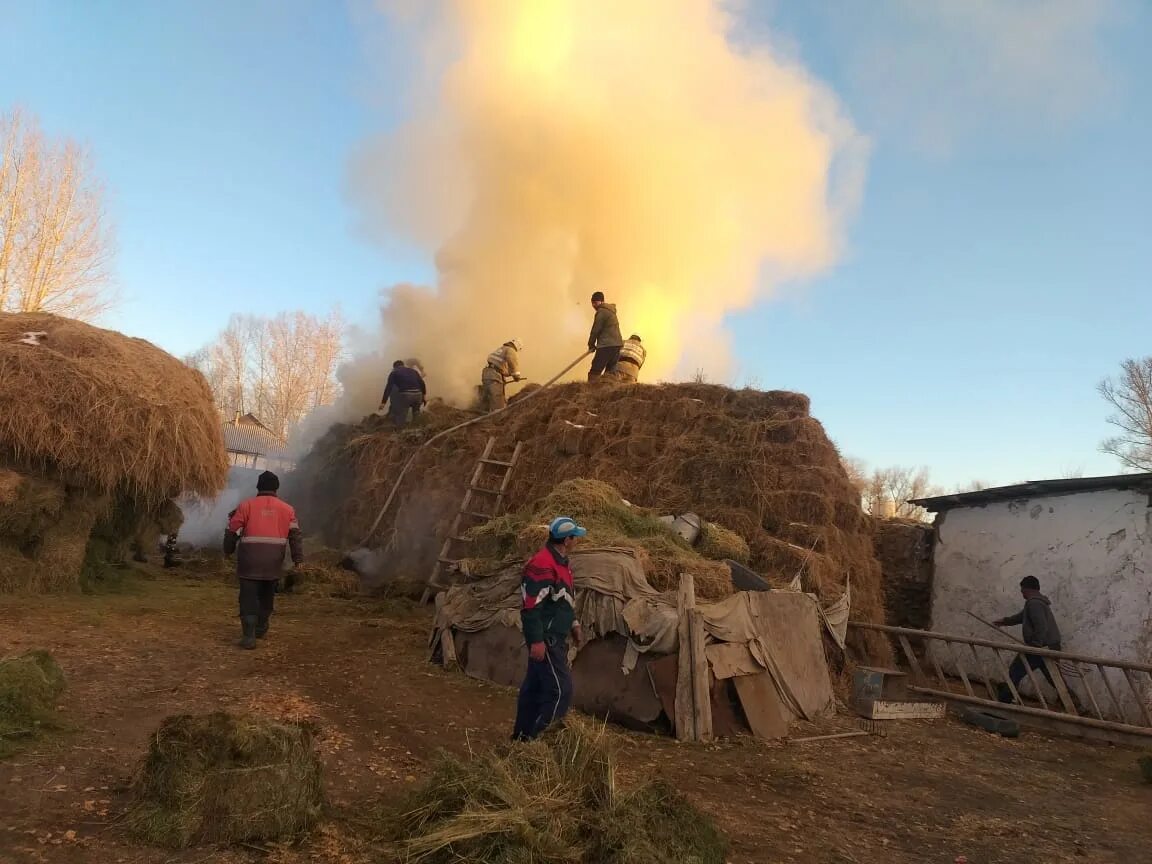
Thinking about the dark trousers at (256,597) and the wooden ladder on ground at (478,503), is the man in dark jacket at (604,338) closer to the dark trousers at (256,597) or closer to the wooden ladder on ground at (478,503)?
the wooden ladder on ground at (478,503)

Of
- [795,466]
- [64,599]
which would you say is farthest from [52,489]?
[795,466]

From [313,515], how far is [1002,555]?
1377 centimetres

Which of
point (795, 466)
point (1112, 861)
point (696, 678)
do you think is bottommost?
point (1112, 861)

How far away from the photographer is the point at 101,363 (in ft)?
30.2

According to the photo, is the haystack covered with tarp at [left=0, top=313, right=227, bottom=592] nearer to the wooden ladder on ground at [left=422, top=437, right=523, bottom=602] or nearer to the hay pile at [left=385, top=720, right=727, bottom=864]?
the wooden ladder on ground at [left=422, top=437, right=523, bottom=602]

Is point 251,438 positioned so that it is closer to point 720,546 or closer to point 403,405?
point 403,405

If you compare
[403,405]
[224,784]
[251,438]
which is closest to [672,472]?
[403,405]

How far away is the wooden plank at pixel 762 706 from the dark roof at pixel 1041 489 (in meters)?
6.50

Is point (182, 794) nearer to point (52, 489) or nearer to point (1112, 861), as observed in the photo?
point (1112, 861)

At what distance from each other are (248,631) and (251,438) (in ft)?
120

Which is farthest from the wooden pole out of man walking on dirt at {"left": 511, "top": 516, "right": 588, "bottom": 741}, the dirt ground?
man walking on dirt at {"left": 511, "top": 516, "right": 588, "bottom": 741}

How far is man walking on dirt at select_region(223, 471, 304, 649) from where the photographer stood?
25.8ft

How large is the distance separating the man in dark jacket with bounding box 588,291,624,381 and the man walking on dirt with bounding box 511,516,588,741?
9299mm

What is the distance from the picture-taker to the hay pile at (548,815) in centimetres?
350
